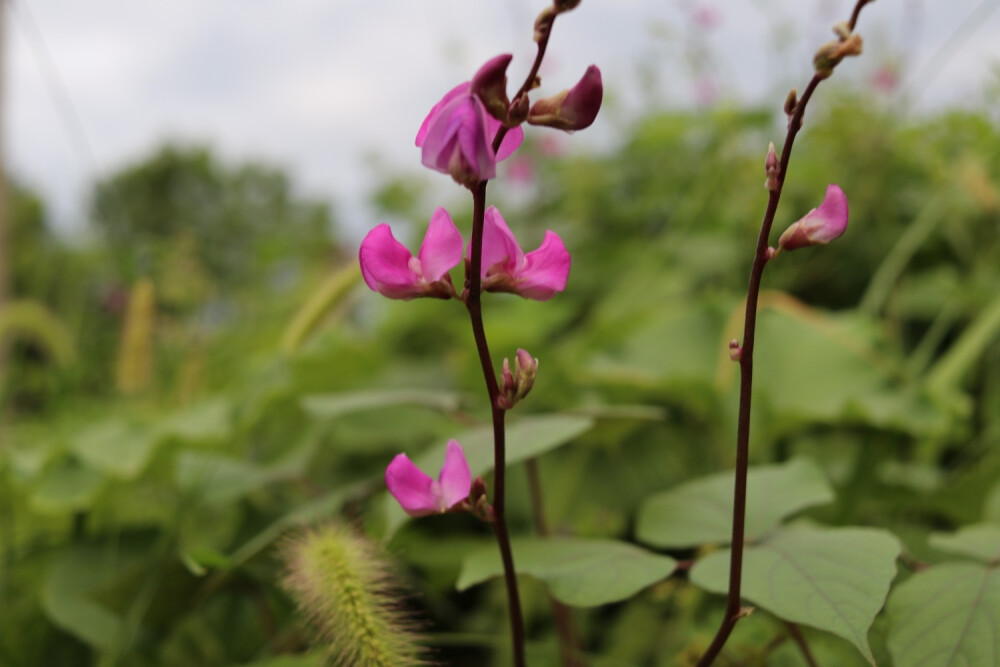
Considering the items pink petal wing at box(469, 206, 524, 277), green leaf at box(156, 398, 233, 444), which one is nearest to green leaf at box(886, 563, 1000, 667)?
pink petal wing at box(469, 206, 524, 277)

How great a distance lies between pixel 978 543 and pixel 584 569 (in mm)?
337

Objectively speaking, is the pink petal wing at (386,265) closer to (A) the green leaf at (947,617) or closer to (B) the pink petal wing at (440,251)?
(B) the pink petal wing at (440,251)

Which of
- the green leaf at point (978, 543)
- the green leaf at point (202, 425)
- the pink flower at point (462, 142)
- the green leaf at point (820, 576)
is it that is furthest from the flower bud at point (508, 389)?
the green leaf at point (202, 425)

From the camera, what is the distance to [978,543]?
66 centimetres

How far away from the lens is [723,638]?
0.49 meters

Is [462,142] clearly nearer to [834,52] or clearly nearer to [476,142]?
[476,142]

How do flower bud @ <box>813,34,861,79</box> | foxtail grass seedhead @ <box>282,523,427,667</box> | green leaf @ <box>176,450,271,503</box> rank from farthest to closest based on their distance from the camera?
green leaf @ <box>176,450,271,503</box> < foxtail grass seedhead @ <box>282,523,427,667</box> < flower bud @ <box>813,34,861,79</box>

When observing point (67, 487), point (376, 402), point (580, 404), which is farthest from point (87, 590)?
point (580, 404)

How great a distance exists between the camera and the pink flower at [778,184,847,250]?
1.54 ft

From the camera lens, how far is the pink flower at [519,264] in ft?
1.63

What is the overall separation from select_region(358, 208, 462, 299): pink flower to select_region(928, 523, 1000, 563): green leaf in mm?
487

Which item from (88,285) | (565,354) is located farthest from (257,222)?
(565,354)

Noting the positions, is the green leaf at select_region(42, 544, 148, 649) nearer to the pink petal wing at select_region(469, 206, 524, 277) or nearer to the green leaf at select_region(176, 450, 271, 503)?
the green leaf at select_region(176, 450, 271, 503)

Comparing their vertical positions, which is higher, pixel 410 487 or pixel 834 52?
pixel 834 52
